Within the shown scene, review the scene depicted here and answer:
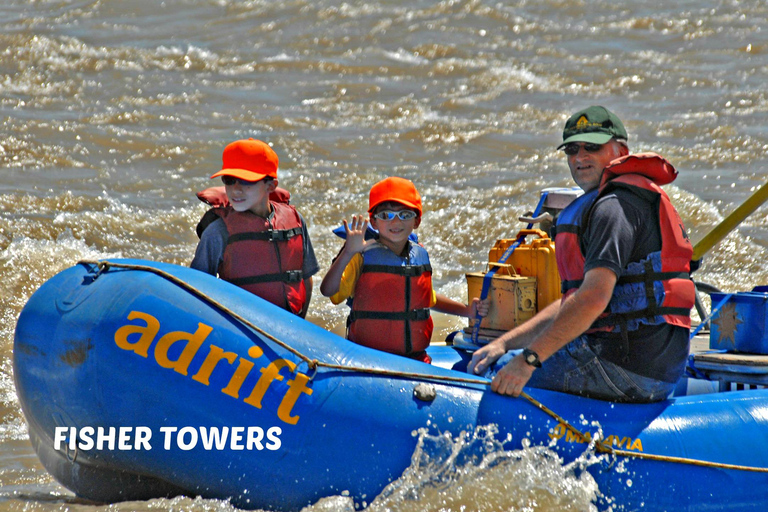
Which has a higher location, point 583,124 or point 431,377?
point 583,124

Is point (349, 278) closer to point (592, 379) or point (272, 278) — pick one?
point (272, 278)

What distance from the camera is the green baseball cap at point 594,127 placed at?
2984 millimetres

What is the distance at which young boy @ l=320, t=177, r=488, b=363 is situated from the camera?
3.48 metres

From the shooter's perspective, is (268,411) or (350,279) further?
(350,279)

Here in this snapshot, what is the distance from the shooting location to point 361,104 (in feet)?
37.4

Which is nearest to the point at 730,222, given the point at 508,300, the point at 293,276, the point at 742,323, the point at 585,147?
the point at 742,323

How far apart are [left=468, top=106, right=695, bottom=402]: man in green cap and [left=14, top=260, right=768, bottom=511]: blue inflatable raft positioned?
0.37 feet

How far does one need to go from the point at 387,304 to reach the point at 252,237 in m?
0.61

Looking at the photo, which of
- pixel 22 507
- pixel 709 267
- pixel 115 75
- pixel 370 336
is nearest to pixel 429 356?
pixel 370 336

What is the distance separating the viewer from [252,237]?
347cm

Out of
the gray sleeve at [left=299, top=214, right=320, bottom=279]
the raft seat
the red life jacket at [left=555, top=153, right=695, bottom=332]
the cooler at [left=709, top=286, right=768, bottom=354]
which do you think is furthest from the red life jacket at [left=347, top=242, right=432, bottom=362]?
the cooler at [left=709, top=286, right=768, bottom=354]

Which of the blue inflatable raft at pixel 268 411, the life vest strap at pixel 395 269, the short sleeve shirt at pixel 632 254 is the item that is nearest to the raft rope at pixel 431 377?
the blue inflatable raft at pixel 268 411

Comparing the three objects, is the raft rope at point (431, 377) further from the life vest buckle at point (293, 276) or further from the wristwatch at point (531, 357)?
the life vest buckle at point (293, 276)

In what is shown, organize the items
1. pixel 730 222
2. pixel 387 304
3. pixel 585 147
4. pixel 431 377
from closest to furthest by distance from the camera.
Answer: pixel 431 377
pixel 585 147
pixel 387 304
pixel 730 222
